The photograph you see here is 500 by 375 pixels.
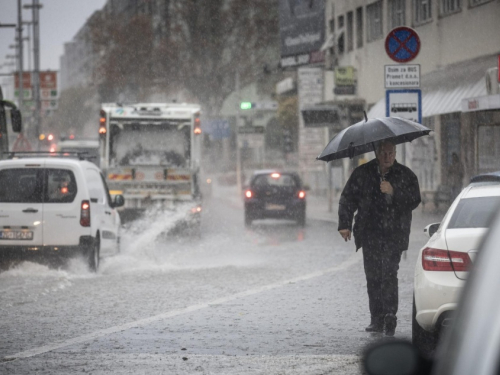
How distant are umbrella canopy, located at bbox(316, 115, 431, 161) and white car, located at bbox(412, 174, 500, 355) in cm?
171

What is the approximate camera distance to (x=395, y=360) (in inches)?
95.9

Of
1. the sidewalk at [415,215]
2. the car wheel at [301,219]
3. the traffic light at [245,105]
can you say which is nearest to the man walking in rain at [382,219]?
the sidewalk at [415,215]

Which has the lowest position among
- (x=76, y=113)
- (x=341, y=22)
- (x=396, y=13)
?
(x=396, y=13)

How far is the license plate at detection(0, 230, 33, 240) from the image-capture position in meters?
14.2

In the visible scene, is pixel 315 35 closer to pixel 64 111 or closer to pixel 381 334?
pixel 381 334

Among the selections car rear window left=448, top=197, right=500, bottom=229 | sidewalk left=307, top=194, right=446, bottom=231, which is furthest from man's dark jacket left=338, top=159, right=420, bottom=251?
sidewalk left=307, top=194, right=446, bottom=231

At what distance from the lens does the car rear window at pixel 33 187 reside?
570 inches

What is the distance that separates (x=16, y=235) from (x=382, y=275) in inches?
273

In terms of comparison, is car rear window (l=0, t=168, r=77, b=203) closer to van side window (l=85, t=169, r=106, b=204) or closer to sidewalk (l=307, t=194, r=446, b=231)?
van side window (l=85, t=169, r=106, b=204)

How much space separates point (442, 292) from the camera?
714cm

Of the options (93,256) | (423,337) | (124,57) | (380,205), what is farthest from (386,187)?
(124,57)

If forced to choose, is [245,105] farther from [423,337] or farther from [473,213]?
[473,213]

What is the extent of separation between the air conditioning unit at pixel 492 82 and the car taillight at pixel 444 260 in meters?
19.6

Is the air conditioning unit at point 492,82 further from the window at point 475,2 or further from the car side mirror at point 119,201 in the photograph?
the car side mirror at point 119,201
